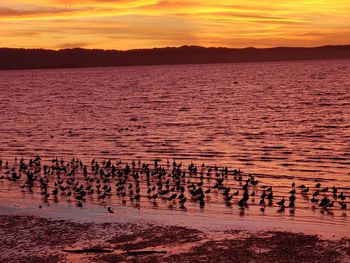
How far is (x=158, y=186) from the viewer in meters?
37.3

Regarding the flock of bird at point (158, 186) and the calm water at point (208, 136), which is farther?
the calm water at point (208, 136)

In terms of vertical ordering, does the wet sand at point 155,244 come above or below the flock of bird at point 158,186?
above

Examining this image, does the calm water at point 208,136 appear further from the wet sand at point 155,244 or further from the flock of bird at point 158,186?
the wet sand at point 155,244

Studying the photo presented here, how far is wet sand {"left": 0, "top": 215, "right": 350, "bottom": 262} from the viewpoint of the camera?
2308 cm

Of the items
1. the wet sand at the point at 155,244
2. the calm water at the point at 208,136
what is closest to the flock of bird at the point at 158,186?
the calm water at the point at 208,136

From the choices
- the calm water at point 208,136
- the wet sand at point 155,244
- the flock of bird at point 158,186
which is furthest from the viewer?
the calm water at point 208,136

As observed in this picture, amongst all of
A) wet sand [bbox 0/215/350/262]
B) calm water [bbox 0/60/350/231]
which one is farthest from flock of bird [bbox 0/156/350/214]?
wet sand [bbox 0/215/350/262]

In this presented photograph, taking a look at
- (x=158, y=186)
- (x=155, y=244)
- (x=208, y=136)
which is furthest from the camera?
(x=208, y=136)

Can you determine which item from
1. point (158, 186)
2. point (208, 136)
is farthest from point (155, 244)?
point (208, 136)

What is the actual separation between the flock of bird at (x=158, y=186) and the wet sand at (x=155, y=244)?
184 inches

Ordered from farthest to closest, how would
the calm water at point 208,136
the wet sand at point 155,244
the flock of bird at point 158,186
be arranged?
the calm water at point 208,136
the flock of bird at point 158,186
the wet sand at point 155,244

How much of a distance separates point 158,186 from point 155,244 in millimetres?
12398

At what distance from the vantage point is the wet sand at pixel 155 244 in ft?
75.7

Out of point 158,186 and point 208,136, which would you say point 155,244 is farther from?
point 208,136
